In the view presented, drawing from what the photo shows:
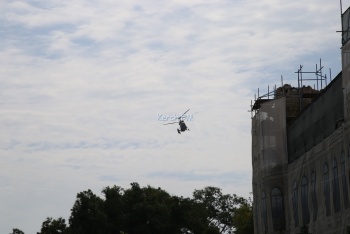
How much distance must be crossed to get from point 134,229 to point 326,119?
59576mm

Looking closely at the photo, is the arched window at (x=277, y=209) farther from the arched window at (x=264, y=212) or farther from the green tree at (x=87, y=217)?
the green tree at (x=87, y=217)

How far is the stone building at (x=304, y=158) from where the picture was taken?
1880 inches

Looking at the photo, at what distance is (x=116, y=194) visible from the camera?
356ft

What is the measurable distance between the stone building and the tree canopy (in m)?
36.0

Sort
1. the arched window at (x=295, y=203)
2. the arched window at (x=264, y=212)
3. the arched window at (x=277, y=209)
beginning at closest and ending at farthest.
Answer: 1. the arched window at (x=295, y=203)
2. the arched window at (x=277, y=209)
3. the arched window at (x=264, y=212)

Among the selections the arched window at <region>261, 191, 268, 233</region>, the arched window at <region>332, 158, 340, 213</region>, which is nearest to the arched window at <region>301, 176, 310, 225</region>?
the arched window at <region>332, 158, 340, 213</region>

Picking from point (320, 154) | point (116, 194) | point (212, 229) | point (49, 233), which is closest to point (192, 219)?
point (212, 229)

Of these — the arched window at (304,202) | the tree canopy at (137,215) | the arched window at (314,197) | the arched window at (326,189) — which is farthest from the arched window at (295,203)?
the tree canopy at (137,215)

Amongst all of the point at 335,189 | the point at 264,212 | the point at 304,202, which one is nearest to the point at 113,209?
the point at 264,212

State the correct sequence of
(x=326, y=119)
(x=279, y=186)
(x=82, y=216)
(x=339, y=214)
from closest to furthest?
(x=339, y=214) → (x=326, y=119) → (x=279, y=186) → (x=82, y=216)

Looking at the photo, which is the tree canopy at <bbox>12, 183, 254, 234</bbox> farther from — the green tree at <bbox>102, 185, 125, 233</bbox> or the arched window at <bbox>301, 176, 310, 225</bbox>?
the arched window at <bbox>301, 176, 310, 225</bbox>

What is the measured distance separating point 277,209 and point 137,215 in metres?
44.9

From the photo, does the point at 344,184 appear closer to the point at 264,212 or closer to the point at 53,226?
the point at 264,212

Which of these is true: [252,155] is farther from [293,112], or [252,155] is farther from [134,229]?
[134,229]
